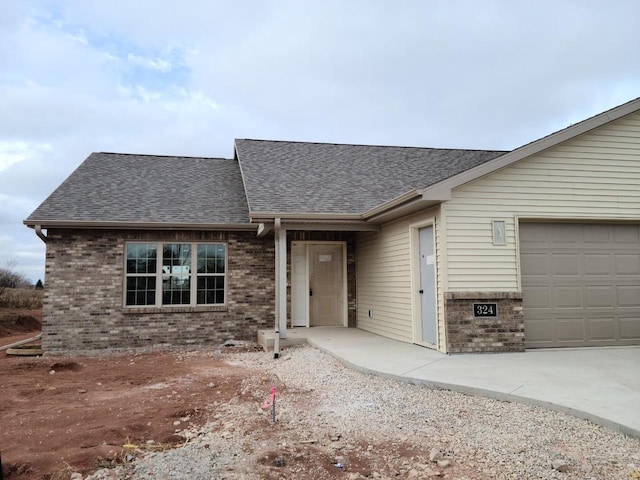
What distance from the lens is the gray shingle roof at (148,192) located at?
11.0 m

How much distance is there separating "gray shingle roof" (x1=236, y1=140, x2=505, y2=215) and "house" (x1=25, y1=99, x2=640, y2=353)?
0.07m

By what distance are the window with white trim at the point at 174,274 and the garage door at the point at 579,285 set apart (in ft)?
23.6

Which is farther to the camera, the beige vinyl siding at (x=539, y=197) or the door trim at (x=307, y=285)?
the door trim at (x=307, y=285)

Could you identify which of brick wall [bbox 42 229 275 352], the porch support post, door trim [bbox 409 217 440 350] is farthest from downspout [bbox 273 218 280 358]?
door trim [bbox 409 217 440 350]

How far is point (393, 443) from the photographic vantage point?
4.13m

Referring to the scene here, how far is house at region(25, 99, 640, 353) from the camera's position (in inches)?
309

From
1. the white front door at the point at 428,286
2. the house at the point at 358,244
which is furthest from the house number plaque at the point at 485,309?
the white front door at the point at 428,286

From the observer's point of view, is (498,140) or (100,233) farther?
(498,140)

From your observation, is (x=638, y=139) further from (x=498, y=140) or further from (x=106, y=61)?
(x=498, y=140)

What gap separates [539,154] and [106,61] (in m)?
10.4

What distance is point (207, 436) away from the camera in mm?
4430

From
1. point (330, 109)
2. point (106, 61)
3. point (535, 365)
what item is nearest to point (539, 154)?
point (535, 365)

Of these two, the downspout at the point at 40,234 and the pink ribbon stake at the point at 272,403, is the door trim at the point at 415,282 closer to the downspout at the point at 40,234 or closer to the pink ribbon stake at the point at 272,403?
the pink ribbon stake at the point at 272,403

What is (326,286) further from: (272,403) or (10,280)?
(10,280)
